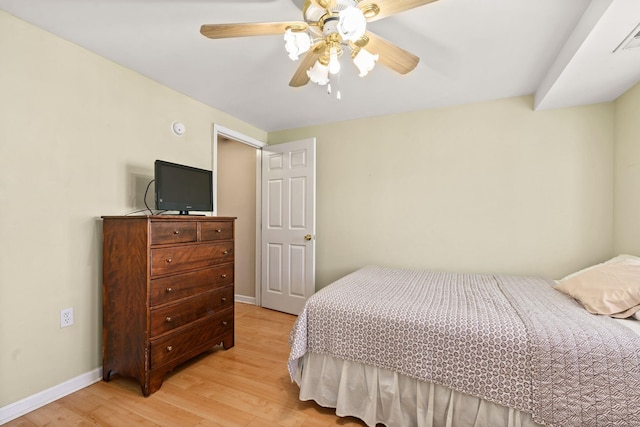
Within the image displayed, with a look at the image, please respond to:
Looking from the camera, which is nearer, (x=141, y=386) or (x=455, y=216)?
(x=141, y=386)

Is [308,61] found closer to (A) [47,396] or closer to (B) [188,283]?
(B) [188,283]

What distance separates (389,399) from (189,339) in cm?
147

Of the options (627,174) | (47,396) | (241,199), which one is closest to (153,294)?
(47,396)

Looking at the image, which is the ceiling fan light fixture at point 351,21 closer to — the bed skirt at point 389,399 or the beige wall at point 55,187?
the bed skirt at point 389,399

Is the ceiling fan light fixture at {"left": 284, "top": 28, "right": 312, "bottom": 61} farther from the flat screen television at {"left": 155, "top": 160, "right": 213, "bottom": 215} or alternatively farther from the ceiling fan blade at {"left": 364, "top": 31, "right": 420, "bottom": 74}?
the flat screen television at {"left": 155, "top": 160, "right": 213, "bottom": 215}

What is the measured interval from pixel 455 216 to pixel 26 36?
3507 millimetres

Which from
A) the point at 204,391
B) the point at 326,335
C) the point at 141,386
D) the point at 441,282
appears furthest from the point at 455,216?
the point at 141,386

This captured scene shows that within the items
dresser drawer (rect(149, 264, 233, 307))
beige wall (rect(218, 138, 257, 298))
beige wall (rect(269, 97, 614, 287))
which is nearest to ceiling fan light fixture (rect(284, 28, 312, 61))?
dresser drawer (rect(149, 264, 233, 307))

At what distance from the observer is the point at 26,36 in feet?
5.43

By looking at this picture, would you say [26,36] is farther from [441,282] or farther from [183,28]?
[441,282]

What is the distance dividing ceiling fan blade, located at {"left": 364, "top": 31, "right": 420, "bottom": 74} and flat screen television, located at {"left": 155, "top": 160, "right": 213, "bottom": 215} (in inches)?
65.1

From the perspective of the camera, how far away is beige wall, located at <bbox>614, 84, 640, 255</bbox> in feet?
6.67

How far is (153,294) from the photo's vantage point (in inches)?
71.1

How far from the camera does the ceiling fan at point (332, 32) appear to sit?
1.10 m
